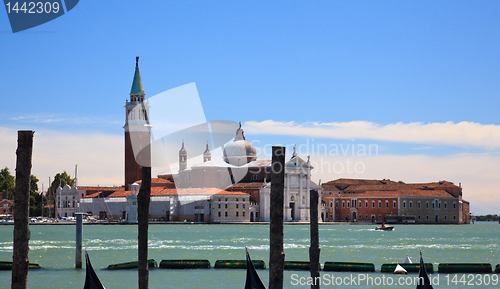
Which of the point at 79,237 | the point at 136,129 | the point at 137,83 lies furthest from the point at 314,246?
the point at 137,83

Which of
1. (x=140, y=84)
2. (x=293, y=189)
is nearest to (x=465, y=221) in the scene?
(x=293, y=189)

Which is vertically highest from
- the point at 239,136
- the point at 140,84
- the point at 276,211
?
the point at 140,84

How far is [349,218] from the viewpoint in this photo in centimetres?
8719

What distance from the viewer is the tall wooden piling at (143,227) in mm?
11664

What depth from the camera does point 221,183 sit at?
79375 mm

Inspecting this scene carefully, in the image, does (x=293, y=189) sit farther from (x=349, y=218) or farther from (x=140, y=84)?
(x=140, y=84)

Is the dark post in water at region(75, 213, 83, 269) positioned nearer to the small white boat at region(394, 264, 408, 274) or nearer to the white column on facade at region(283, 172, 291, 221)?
the small white boat at region(394, 264, 408, 274)

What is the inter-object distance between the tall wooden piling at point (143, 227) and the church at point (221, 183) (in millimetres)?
62312

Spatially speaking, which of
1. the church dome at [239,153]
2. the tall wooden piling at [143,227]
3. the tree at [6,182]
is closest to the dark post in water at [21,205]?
the tall wooden piling at [143,227]

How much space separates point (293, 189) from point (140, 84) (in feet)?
73.9

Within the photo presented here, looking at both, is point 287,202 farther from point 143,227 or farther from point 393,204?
point 143,227

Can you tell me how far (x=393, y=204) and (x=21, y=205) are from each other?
3069 inches

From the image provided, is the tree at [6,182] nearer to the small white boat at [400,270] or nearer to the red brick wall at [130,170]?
the red brick wall at [130,170]

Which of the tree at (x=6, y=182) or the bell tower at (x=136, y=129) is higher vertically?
the bell tower at (x=136, y=129)
